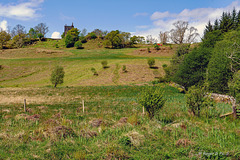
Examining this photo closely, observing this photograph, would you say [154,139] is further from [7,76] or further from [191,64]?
[7,76]

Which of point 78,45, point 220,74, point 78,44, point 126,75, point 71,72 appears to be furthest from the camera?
point 78,45

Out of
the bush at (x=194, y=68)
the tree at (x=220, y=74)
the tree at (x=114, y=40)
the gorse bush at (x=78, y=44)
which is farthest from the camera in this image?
the tree at (x=114, y=40)

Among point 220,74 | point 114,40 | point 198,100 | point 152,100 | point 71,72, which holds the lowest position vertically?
point 71,72

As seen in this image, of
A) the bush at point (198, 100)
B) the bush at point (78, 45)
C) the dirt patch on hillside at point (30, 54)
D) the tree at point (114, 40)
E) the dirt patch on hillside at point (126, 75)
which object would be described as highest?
the tree at point (114, 40)

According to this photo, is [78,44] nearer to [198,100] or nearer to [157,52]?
[157,52]

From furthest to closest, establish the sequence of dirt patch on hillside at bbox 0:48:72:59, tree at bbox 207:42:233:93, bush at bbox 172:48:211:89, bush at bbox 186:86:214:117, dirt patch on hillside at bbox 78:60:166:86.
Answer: dirt patch on hillside at bbox 0:48:72:59 → dirt patch on hillside at bbox 78:60:166:86 → bush at bbox 172:48:211:89 → tree at bbox 207:42:233:93 → bush at bbox 186:86:214:117

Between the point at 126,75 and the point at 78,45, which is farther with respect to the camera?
the point at 78,45

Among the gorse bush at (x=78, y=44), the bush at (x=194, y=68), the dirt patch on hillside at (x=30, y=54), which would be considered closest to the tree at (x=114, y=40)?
the gorse bush at (x=78, y=44)

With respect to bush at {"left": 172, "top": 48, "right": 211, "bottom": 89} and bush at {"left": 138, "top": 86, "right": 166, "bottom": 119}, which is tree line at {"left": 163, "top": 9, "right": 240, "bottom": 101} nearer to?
bush at {"left": 172, "top": 48, "right": 211, "bottom": 89}

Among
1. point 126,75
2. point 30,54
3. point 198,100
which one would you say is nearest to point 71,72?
point 126,75

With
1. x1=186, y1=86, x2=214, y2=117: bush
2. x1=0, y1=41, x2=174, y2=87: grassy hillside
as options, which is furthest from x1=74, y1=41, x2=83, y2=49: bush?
x1=186, y1=86, x2=214, y2=117: bush

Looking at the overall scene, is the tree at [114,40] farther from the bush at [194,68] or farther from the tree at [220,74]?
the tree at [220,74]

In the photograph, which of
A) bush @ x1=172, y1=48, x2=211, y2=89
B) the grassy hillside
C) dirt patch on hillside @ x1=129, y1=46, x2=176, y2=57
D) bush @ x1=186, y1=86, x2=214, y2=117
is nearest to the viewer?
bush @ x1=186, y1=86, x2=214, y2=117

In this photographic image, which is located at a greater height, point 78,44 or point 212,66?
point 78,44
